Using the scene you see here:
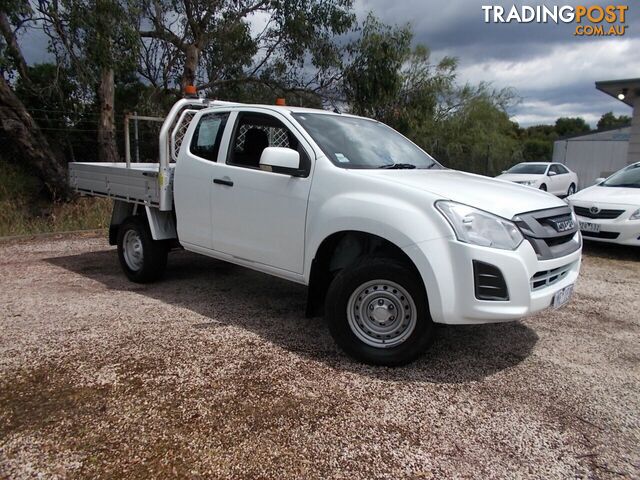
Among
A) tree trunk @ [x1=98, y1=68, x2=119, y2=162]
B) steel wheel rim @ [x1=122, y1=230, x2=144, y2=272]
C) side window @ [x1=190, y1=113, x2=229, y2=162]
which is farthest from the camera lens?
tree trunk @ [x1=98, y1=68, x2=119, y2=162]

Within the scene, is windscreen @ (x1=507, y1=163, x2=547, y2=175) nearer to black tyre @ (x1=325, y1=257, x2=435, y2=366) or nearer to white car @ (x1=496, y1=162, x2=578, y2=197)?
white car @ (x1=496, y1=162, x2=578, y2=197)

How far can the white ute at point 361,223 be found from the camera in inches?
120

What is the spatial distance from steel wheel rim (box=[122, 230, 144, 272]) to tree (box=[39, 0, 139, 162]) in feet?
16.5

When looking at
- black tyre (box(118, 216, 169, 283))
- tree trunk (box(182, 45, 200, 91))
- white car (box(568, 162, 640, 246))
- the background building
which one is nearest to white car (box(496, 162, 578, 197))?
the background building

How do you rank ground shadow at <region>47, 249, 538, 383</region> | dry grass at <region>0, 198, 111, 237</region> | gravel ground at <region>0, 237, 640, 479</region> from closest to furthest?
gravel ground at <region>0, 237, 640, 479</region> < ground shadow at <region>47, 249, 538, 383</region> < dry grass at <region>0, 198, 111, 237</region>

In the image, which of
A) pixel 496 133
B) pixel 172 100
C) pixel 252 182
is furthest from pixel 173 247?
pixel 496 133

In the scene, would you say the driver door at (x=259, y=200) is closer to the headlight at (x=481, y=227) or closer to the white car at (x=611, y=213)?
the headlight at (x=481, y=227)

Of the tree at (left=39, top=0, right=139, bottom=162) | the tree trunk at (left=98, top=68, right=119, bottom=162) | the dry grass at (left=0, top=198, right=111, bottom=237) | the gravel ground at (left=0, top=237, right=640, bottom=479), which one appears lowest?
the gravel ground at (left=0, top=237, right=640, bottom=479)

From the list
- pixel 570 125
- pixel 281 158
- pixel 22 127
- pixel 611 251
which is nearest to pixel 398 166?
pixel 281 158

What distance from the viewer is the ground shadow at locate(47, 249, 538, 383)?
3.48 meters

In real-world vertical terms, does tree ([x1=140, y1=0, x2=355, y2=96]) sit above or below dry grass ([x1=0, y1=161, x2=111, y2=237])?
above

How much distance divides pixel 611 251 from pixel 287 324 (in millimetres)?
6379

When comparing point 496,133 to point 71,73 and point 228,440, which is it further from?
point 228,440

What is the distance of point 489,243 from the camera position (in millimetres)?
3031
